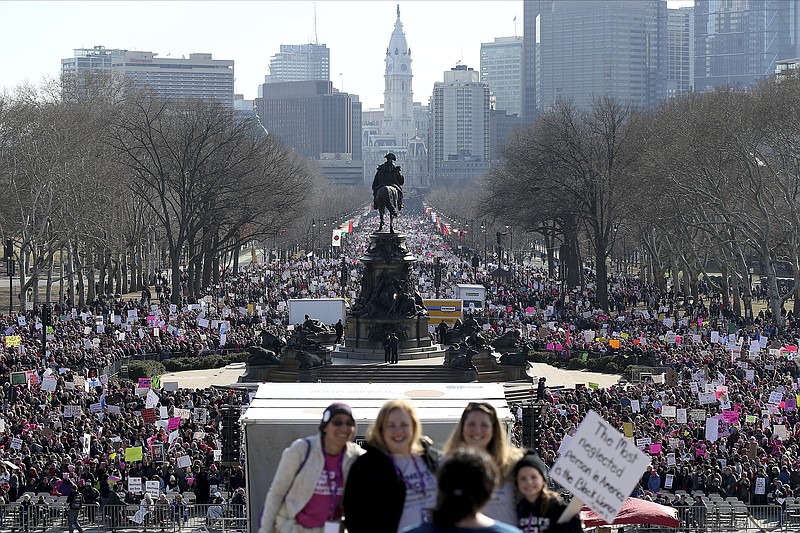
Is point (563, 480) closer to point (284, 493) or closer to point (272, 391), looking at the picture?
point (284, 493)

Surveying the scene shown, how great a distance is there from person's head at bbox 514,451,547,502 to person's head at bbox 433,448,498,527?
151 cm

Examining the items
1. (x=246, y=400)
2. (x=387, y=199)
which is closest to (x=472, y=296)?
(x=387, y=199)

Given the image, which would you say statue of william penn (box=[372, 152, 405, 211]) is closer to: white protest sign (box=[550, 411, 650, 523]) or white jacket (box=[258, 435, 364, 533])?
white jacket (box=[258, 435, 364, 533])

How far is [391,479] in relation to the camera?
934 centimetres

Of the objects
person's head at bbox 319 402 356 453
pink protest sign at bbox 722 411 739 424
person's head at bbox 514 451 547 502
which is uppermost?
person's head at bbox 319 402 356 453

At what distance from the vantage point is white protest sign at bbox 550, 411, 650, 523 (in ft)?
32.3

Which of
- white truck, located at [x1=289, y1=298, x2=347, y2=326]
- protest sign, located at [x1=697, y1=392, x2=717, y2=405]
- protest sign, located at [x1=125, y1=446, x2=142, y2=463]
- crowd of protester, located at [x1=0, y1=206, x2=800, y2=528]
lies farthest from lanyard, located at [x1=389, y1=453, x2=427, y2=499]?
white truck, located at [x1=289, y1=298, x2=347, y2=326]

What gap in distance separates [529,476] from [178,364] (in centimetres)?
4076

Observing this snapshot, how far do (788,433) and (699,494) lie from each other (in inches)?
208

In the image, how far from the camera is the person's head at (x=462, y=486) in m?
7.73

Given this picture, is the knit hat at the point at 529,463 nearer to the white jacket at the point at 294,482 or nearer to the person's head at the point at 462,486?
the white jacket at the point at 294,482

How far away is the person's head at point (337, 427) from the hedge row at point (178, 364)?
3626 cm

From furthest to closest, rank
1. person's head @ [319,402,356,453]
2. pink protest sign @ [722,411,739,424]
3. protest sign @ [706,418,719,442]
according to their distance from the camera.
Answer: pink protest sign @ [722,411,739,424] < protest sign @ [706,418,719,442] < person's head @ [319,402,356,453]

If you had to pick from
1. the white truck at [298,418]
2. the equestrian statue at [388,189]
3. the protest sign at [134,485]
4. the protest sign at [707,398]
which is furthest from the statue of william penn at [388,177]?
the white truck at [298,418]
